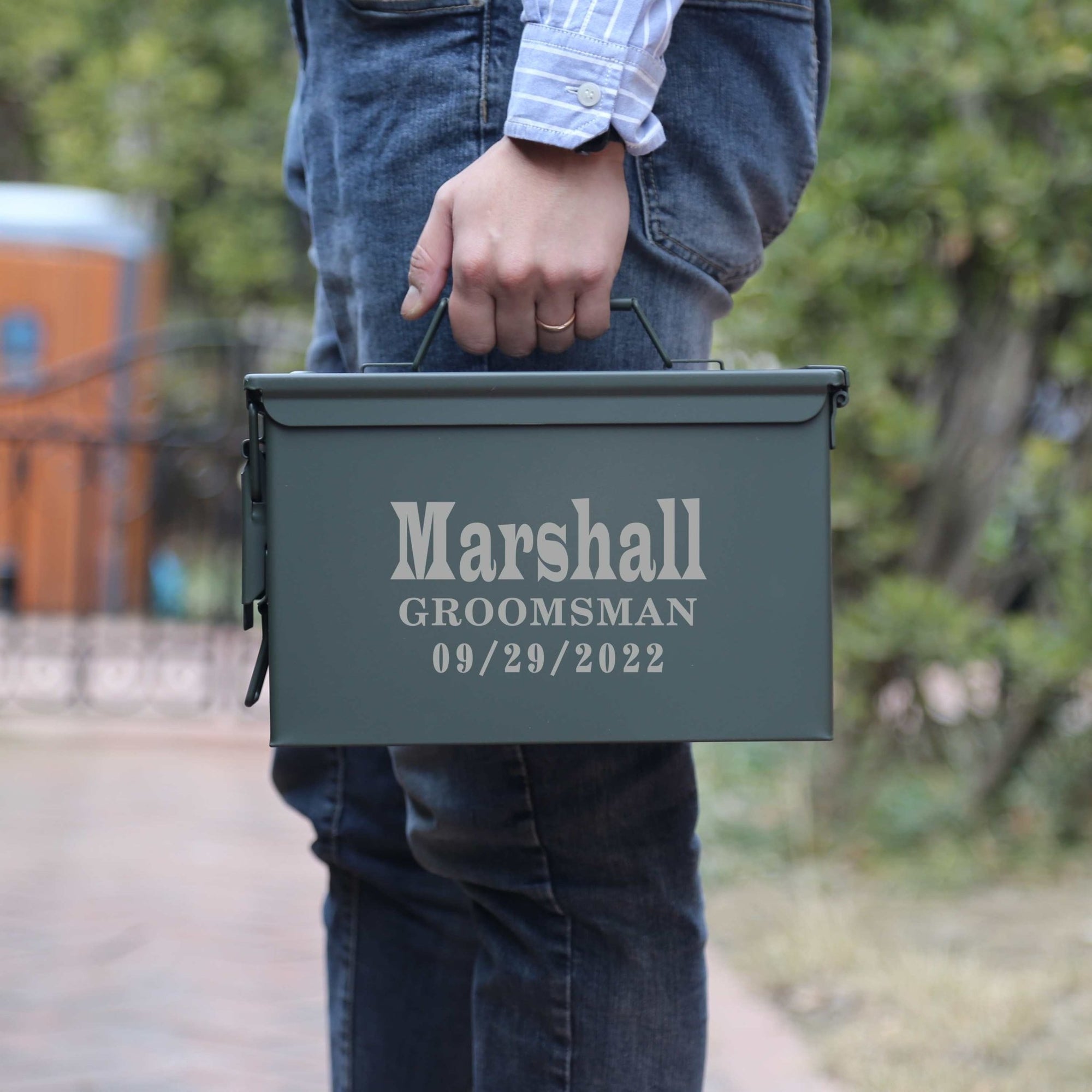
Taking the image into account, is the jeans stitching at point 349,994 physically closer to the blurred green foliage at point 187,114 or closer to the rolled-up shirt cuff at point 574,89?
the rolled-up shirt cuff at point 574,89

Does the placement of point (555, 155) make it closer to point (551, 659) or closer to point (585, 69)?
point (585, 69)

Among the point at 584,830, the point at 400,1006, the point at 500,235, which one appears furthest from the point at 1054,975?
the point at 500,235

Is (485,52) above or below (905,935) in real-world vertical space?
above

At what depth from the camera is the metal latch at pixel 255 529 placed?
106 centimetres

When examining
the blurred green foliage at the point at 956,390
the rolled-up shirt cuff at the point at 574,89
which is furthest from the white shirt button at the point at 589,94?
the blurred green foliage at the point at 956,390

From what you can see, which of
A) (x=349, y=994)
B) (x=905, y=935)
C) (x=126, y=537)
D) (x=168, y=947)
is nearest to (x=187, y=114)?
(x=126, y=537)

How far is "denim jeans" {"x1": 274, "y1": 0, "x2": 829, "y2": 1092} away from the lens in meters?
1.09

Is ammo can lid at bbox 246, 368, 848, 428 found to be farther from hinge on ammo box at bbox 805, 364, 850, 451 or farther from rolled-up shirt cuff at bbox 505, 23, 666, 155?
rolled-up shirt cuff at bbox 505, 23, 666, 155

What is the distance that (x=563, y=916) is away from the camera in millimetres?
1153

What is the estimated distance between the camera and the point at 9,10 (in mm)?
9844

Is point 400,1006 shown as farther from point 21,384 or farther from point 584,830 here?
point 21,384

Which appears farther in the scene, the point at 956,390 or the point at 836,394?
the point at 956,390

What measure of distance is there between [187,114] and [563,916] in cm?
911

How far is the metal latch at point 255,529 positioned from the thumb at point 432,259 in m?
0.15
